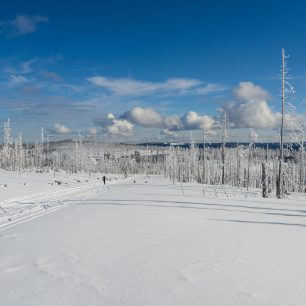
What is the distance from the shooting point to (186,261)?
271 inches

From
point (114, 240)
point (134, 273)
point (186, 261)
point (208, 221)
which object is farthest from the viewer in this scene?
point (208, 221)

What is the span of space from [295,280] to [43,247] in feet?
18.6

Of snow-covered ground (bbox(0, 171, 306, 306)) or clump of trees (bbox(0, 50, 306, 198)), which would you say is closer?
snow-covered ground (bbox(0, 171, 306, 306))

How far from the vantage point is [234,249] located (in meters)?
7.85

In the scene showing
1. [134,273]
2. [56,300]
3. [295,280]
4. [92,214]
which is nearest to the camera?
[56,300]

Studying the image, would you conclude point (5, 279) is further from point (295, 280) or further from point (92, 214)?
point (92, 214)

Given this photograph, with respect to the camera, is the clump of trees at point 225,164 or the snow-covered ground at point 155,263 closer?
the snow-covered ground at point 155,263

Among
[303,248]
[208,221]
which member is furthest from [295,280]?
[208,221]

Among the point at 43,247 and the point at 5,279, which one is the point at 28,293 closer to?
the point at 5,279

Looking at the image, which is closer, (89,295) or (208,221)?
(89,295)

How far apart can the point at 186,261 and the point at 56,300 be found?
9.09 feet

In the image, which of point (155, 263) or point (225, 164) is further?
point (225, 164)

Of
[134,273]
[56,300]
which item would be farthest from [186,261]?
[56,300]

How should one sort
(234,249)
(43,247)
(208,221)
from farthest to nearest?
1. (208,221)
2. (43,247)
3. (234,249)
